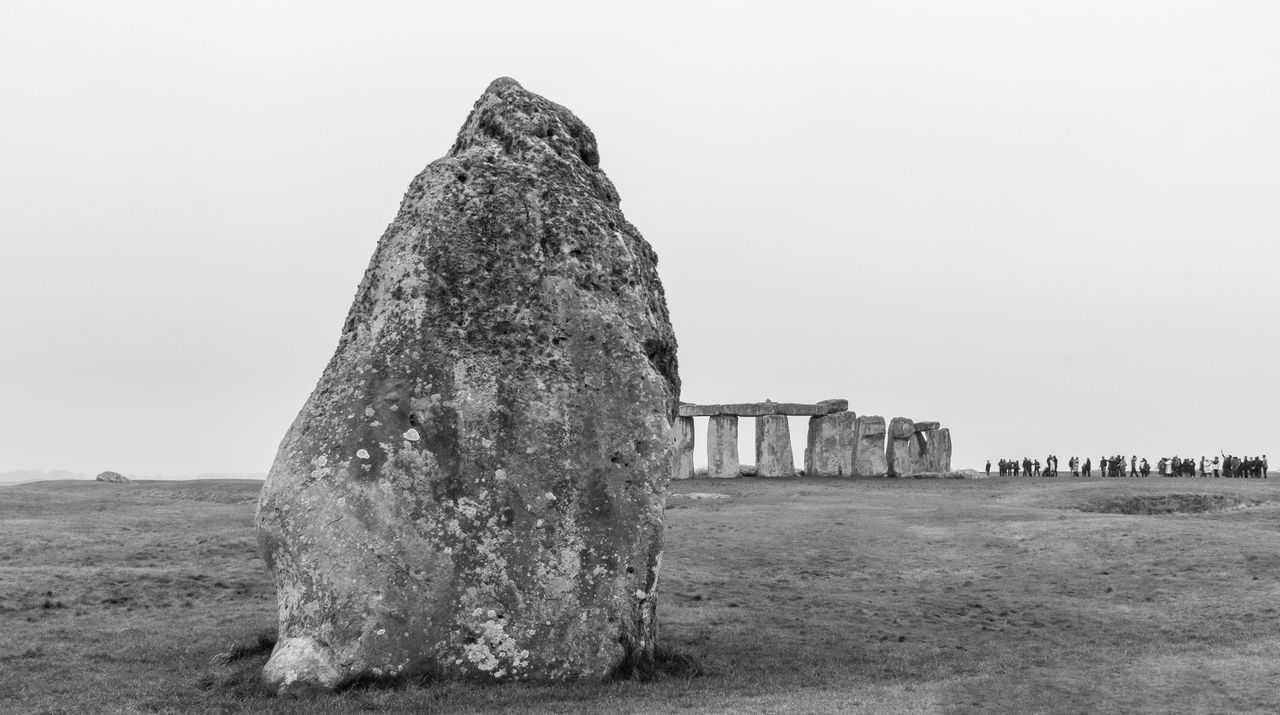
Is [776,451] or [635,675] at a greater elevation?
[776,451]

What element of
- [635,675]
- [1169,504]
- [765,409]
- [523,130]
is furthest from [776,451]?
[635,675]

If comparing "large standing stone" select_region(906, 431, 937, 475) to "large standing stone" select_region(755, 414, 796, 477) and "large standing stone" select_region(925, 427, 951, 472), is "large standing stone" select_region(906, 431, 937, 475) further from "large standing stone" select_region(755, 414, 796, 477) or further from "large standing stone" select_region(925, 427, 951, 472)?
"large standing stone" select_region(755, 414, 796, 477)

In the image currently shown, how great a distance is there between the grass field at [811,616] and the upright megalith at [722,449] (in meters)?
18.1

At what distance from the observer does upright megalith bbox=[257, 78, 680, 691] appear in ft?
30.2

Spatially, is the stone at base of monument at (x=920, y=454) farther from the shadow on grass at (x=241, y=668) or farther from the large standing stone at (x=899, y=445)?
the shadow on grass at (x=241, y=668)

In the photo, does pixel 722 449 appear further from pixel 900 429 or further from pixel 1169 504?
pixel 1169 504

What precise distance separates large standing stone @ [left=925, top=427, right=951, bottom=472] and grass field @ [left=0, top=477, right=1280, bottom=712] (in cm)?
2053

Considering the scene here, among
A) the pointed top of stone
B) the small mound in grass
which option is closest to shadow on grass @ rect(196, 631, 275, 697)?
the pointed top of stone

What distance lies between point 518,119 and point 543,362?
2.98 meters

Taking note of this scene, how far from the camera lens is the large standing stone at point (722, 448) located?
1789 inches

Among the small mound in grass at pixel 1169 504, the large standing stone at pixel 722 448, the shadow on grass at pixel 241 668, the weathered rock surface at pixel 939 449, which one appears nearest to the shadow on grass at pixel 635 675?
the shadow on grass at pixel 241 668

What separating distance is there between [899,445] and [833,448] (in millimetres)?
3022

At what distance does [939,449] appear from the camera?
157ft

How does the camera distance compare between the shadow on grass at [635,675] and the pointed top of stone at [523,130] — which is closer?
the shadow on grass at [635,675]
